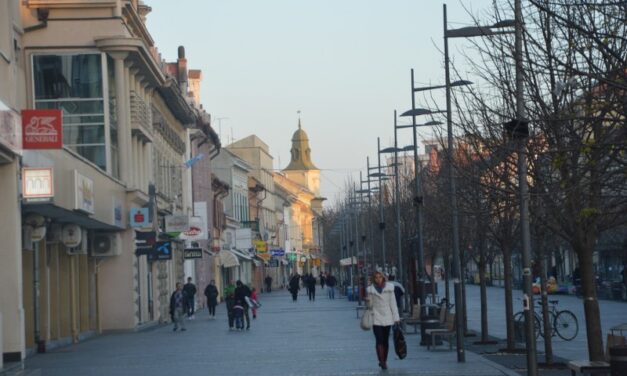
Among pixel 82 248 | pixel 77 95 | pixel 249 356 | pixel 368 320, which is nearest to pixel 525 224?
pixel 368 320

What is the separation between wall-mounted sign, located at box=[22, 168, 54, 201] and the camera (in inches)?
1035

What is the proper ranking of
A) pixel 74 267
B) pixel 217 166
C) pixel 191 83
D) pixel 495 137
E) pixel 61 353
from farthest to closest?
pixel 217 166, pixel 191 83, pixel 74 267, pixel 61 353, pixel 495 137

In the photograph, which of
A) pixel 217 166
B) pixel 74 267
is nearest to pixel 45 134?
pixel 74 267

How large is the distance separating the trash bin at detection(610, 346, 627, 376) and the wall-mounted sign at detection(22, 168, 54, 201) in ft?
46.0

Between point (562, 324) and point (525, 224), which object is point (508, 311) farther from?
point (525, 224)

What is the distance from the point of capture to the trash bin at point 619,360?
1544 centimetres

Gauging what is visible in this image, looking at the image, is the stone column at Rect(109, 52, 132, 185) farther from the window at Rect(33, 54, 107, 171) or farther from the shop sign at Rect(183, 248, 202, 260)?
the shop sign at Rect(183, 248, 202, 260)

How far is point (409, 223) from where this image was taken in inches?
2253

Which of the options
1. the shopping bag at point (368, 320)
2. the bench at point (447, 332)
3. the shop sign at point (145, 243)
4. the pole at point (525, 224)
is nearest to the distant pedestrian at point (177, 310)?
the shop sign at point (145, 243)

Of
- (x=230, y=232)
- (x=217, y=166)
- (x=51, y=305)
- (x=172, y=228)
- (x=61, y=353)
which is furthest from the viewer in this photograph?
(x=217, y=166)

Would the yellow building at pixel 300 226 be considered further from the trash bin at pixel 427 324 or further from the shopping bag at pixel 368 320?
the shopping bag at pixel 368 320

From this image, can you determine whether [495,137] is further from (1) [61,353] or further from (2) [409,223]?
(2) [409,223]

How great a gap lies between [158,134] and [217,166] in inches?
1872

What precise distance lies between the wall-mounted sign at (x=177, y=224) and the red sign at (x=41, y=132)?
84.4 ft
